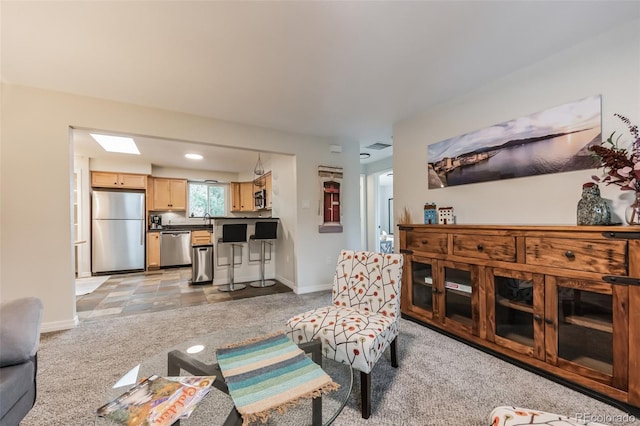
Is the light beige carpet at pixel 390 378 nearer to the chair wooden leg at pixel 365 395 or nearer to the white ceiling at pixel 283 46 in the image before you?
the chair wooden leg at pixel 365 395

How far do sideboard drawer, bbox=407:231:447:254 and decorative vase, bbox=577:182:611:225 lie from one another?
94cm

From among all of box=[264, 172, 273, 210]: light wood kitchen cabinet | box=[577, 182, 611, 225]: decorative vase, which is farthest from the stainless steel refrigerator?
box=[577, 182, 611, 225]: decorative vase

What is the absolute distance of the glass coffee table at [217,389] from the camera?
93cm

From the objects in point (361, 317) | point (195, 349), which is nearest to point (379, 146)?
point (361, 317)

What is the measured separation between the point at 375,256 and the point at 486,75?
194 centimetres

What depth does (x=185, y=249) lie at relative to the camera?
6.18 metres

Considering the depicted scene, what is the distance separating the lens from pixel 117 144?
4.39 meters

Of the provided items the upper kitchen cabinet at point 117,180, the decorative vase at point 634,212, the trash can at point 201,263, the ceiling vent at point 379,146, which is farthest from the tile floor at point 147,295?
the decorative vase at point 634,212

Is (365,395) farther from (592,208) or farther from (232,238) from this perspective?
(232,238)

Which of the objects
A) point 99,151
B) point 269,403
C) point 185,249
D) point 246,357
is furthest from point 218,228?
point 269,403

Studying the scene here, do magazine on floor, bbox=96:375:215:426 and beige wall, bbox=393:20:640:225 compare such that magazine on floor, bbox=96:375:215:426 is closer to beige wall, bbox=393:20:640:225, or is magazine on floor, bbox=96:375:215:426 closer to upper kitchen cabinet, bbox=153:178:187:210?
beige wall, bbox=393:20:640:225

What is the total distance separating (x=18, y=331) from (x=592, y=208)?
3.18 metres

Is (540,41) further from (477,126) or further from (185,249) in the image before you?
(185,249)

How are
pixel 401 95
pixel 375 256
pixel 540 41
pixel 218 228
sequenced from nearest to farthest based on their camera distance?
pixel 540 41
pixel 375 256
pixel 401 95
pixel 218 228
